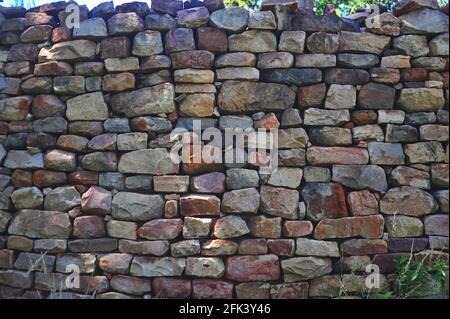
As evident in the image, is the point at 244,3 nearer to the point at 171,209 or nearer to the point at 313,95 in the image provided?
the point at 313,95

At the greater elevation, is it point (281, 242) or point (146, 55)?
point (146, 55)

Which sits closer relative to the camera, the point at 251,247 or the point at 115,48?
the point at 251,247

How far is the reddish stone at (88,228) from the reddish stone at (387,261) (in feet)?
6.80

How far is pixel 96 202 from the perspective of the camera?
3094 mm

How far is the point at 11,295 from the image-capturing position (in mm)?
3156

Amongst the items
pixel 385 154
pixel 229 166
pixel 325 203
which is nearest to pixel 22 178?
pixel 229 166

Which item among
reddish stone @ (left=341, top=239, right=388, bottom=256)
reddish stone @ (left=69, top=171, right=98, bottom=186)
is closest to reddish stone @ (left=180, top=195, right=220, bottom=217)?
reddish stone @ (left=69, top=171, right=98, bottom=186)

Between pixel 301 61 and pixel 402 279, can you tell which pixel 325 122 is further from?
pixel 402 279

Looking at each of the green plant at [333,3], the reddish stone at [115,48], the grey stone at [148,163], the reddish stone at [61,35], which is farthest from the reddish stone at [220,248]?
the green plant at [333,3]

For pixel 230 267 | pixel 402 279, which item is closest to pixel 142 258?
pixel 230 267

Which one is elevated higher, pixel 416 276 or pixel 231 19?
pixel 231 19

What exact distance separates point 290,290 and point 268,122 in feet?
4.11

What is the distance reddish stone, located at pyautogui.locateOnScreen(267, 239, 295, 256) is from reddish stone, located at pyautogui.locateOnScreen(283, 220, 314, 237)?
0.19 ft

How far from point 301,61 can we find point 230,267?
1.64 meters
